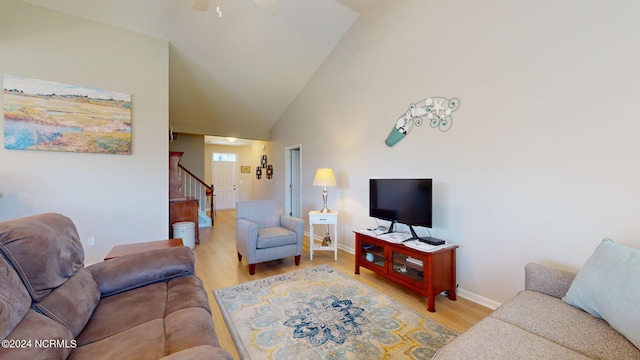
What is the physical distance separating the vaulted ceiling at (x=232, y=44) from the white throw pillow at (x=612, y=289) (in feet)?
10.4

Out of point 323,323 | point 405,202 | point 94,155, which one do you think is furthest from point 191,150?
point 323,323

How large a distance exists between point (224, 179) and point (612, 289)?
9.46 m

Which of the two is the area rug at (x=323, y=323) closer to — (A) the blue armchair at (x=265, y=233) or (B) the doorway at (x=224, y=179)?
(A) the blue armchair at (x=265, y=233)

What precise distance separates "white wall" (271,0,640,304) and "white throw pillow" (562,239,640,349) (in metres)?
0.57

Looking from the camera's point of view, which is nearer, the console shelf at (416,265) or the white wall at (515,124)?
the white wall at (515,124)

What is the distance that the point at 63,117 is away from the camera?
9.86 ft

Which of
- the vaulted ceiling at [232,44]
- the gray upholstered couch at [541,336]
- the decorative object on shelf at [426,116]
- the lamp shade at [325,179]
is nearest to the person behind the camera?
the gray upholstered couch at [541,336]

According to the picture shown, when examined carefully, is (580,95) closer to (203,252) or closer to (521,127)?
(521,127)

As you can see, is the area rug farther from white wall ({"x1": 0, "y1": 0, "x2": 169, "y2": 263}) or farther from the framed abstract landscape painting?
the framed abstract landscape painting

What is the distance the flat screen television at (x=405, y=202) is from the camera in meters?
2.55

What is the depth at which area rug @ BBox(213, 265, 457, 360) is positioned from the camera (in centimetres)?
175

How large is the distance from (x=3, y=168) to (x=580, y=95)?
5610mm

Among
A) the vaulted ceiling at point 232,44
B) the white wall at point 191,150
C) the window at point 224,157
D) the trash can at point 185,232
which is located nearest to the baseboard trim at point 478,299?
the vaulted ceiling at point 232,44

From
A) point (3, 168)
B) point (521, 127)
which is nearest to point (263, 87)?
point (3, 168)
